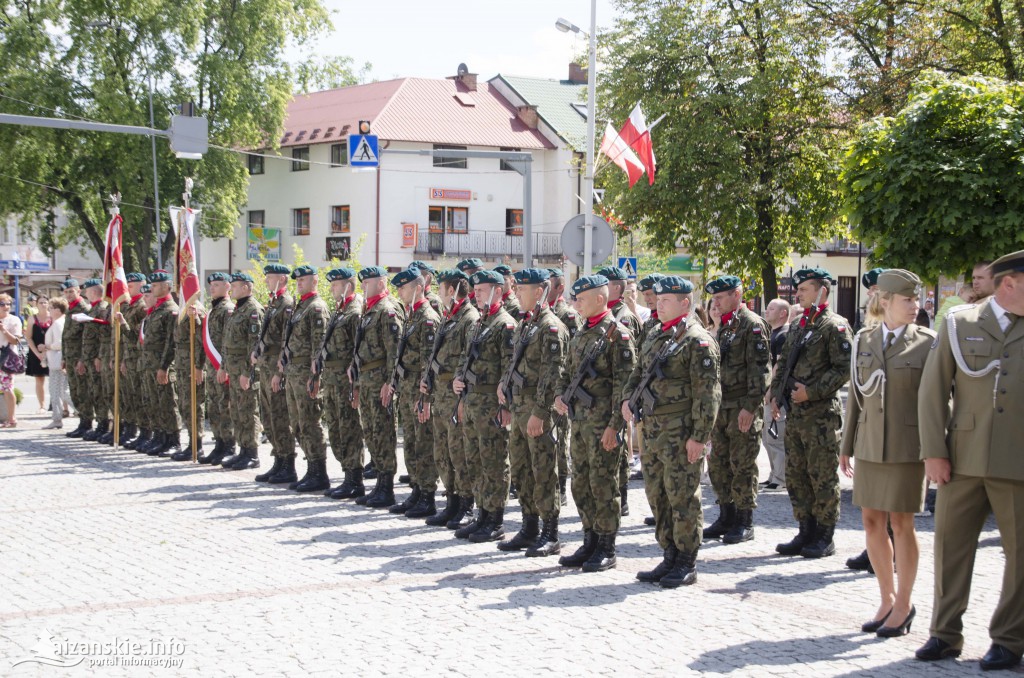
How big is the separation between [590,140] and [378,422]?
9.91 metres

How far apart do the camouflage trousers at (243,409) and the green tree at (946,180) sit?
6921mm

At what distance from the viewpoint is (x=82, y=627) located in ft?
21.5

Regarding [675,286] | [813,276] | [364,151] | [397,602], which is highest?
[364,151]

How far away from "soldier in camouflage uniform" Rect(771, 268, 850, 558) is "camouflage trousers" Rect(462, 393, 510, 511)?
7.25ft

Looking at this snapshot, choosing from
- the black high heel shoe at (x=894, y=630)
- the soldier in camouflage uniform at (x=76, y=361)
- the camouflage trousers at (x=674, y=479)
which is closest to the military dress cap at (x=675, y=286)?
the camouflage trousers at (x=674, y=479)

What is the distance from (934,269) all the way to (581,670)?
619 cm

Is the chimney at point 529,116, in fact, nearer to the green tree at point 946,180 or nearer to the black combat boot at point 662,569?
the green tree at point 946,180

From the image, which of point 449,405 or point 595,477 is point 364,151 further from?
point 595,477

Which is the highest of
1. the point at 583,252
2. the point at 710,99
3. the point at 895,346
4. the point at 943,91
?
the point at 710,99

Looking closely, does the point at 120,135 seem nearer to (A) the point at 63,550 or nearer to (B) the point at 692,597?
(A) the point at 63,550

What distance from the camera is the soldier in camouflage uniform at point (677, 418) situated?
7.49 m

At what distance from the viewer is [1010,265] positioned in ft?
19.0

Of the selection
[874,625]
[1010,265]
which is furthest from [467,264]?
[1010,265]

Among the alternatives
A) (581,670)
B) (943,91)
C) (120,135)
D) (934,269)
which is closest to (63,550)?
(581,670)
